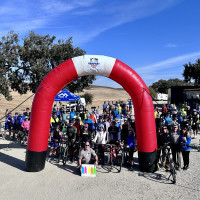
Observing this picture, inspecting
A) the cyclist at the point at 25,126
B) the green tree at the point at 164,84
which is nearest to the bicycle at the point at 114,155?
the cyclist at the point at 25,126

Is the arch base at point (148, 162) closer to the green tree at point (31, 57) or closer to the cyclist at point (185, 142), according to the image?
the cyclist at point (185, 142)

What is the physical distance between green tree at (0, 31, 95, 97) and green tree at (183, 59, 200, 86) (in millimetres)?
33253

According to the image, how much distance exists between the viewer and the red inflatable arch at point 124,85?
23.6 feet

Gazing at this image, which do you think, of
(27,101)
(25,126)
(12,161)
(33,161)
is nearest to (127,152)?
(33,161)

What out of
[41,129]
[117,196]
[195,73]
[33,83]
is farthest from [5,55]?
[195,73]

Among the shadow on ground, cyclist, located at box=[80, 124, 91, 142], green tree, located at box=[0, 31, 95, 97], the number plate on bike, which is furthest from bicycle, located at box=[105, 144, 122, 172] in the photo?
green tree, located at box=[0, 31, 95, 97]

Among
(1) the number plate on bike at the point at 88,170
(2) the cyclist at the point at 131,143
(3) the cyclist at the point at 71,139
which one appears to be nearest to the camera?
(1) the number plate on bike at the point at 88,170

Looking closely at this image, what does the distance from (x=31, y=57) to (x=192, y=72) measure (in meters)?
39.2

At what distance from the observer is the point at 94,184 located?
20.4 feet

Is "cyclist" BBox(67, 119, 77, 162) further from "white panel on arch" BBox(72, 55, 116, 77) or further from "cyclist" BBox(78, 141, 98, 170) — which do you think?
"white panel on arch" BBox(72, 55, 116, 77)

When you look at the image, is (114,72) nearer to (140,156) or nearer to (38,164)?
(140,156)

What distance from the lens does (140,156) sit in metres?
7.33

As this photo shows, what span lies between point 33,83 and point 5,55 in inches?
162

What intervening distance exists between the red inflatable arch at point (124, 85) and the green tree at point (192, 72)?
145 ft
